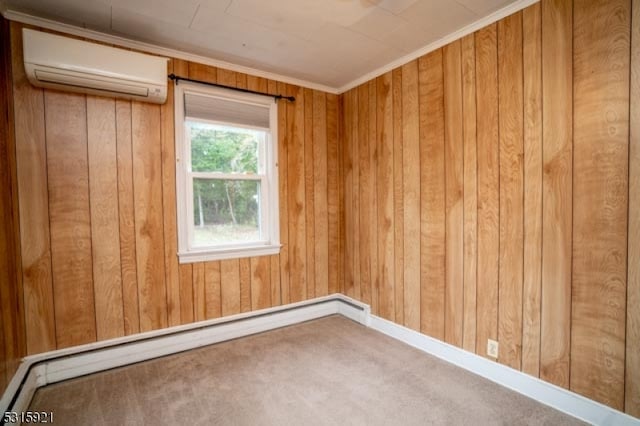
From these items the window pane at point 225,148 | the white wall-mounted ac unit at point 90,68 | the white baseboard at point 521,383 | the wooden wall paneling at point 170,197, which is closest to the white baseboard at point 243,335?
the white baseboard at point 521,383

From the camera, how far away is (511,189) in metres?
2.04

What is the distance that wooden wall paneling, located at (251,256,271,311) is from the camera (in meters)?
3.00

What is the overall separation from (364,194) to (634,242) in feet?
6.60

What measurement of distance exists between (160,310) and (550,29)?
3.35m

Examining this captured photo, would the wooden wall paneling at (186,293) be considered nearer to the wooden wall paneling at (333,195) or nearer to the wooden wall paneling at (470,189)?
the wooden wall paneling at (333,195)

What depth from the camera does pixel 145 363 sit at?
2.43 m

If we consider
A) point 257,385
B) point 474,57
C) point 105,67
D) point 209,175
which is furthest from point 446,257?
point 105,67

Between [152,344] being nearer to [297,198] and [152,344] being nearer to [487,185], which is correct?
[297,198]

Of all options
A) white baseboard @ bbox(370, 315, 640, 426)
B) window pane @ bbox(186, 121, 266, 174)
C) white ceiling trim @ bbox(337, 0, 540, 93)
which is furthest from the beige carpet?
white ceiling trim @ bbox(337, 0, 540, 93)

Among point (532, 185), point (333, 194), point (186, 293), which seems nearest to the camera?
point (532, 185)

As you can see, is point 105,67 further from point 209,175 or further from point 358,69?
point 358,69

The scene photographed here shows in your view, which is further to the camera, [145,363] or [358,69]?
[358,69]

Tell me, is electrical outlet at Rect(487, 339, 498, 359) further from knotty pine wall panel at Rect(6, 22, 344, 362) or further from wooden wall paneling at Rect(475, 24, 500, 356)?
Result: knotty pine wall panel at Rect(6, 22, 344, 362)

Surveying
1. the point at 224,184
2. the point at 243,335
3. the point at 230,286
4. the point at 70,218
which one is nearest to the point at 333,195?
the point at 224,184
